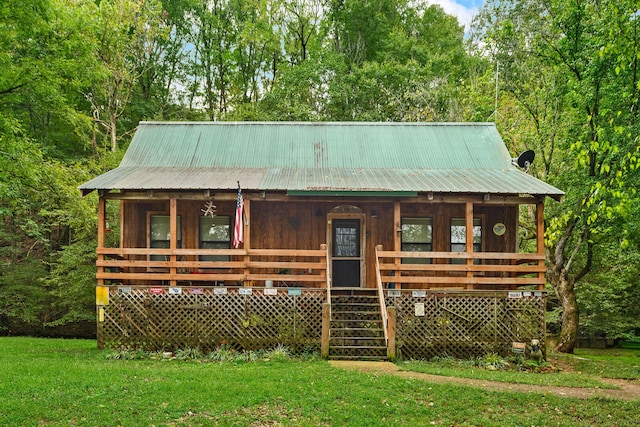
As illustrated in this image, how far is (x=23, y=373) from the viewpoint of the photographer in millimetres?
9344

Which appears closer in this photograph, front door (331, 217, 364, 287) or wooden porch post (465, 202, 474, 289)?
wooden porch post (465, 202, 474, 289)

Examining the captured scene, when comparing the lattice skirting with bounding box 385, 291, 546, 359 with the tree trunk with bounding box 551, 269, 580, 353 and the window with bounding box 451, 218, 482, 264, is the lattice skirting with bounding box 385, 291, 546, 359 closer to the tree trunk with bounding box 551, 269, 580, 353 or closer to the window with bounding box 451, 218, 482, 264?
the window with bounding box 451, 218, 482, 264

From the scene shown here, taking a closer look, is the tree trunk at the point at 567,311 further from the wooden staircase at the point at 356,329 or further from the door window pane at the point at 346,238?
the door window pane at the point at 346,238

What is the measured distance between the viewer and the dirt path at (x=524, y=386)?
353 inches

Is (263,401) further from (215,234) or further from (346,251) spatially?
(215,234)

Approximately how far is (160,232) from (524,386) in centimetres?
995

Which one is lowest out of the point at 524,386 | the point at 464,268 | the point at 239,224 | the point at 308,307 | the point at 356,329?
the point at 524,386

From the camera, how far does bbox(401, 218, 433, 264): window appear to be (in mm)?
14328

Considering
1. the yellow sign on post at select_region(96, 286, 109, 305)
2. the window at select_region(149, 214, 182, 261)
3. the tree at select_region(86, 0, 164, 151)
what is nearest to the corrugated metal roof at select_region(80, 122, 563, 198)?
the window at select_region(149, 214, 182, 261)

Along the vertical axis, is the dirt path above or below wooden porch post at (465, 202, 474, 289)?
below

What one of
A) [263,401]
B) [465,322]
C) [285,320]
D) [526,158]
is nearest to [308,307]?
[285,320]

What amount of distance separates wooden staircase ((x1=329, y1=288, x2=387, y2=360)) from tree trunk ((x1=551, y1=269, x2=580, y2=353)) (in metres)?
6.58

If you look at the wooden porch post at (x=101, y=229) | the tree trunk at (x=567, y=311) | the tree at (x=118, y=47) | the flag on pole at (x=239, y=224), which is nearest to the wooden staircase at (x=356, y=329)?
the flag on pole at (x=239, y=224)

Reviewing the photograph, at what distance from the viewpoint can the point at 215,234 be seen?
14.3 meters
